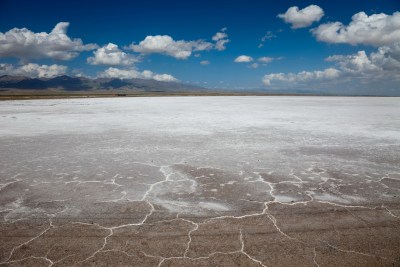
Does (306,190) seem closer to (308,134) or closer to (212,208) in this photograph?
(212,208)

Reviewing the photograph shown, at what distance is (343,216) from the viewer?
412 cm

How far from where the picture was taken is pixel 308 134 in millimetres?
10922

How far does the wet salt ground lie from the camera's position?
3273 mm

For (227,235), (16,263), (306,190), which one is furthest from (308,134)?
(16,263)

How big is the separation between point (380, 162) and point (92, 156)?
22.5ft

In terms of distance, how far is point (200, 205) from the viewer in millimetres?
4551

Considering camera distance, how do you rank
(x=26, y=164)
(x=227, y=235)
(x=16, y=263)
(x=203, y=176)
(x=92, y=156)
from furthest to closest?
1. (x=92, y=156)
2. (x=26, y=164)
3. (x=203, y=176)
4. (x=227, y=235)
5. (x=16, y=263)

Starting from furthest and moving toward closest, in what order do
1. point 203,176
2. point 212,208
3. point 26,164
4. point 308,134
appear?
point 308,134 < point 26,164 < point 203,176 < point 212,208

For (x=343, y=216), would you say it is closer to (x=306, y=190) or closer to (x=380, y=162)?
(x=306, y=190)

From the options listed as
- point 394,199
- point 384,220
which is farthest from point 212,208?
point 394,199

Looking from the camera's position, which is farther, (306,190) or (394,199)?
(306,190)

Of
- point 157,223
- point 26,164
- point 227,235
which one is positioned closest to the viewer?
point 227,235

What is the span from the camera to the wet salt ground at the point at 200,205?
10.7 ft

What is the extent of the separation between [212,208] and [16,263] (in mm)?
2487
